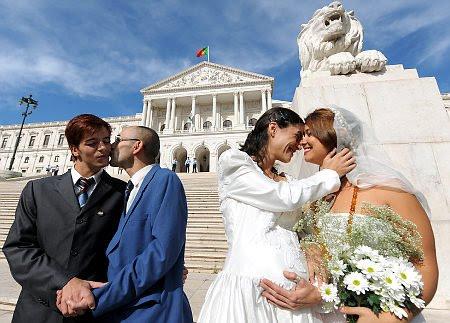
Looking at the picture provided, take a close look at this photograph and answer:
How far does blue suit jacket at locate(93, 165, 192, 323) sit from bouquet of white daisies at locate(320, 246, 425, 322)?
803mm

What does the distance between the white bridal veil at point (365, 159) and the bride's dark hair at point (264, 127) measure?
10.0 inches

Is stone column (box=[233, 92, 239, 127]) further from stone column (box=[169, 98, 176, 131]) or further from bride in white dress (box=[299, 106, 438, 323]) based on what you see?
bride in white dress (box=[299, 106, 438, 323])

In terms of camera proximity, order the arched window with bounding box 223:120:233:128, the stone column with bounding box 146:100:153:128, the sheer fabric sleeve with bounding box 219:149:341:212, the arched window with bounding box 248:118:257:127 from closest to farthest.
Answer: the sheer fabric sleeve with bounding box 219:149:341:212 → the arched window with bounding box 248:118:257:127 → the arched window with bounding box 223:120:233:128 → the stone column with bounding box 146:100:153:128

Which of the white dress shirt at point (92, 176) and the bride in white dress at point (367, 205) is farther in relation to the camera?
the white dress shirt at point (92, 176)

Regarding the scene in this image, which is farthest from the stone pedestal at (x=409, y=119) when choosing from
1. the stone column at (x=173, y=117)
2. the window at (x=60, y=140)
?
the window at (x=60, y=140)

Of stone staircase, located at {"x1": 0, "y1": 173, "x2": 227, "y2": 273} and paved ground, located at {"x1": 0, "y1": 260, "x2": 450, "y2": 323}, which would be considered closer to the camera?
paved ground, located at {"x1": 0, "y1": 260, "x2": 450, "y2": 323}

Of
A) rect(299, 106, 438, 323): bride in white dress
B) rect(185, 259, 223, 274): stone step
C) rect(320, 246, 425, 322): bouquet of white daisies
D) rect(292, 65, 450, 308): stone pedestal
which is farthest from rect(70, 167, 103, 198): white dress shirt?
rect(185, 259, 223, 274): stone step

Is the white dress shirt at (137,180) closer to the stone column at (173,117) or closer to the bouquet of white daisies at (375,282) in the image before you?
the bouquet of white daisies at (375,282)

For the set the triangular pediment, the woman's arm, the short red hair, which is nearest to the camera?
the woman's arm

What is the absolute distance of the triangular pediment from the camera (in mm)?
41594

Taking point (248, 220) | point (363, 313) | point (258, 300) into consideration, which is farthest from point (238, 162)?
point (363, 313)

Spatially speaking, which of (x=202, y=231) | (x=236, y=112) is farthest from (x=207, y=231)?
(x=236, y=112)

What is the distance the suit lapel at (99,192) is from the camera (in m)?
1.59

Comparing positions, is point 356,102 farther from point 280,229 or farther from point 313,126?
point 280,229
